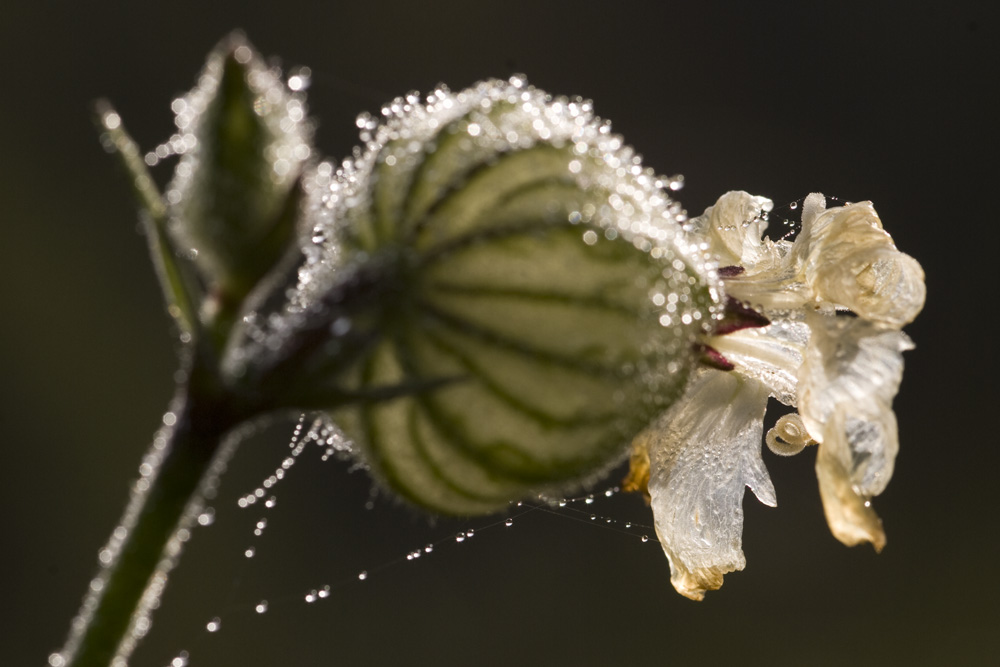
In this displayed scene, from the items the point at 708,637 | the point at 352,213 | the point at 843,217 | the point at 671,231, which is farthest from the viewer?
the point at 708,637

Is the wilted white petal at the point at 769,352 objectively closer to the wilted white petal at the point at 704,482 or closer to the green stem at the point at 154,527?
the wilted white petal at the point at 704,482

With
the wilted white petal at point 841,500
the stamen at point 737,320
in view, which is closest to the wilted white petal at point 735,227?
the stamen at point 737,320

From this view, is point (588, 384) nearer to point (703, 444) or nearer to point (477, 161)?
point (477, 161)

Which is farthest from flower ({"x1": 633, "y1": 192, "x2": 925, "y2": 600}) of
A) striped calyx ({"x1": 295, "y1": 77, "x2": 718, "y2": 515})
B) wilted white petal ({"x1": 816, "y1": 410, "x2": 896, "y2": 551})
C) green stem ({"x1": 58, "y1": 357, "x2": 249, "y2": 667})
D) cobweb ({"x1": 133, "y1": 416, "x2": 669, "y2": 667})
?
cobweb ({"x1": 133, "y1": 416, "x2": 669, "y2": 667})

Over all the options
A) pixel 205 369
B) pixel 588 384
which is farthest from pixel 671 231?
pixel 205 369

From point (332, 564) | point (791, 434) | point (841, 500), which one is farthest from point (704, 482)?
point (332, 564)
